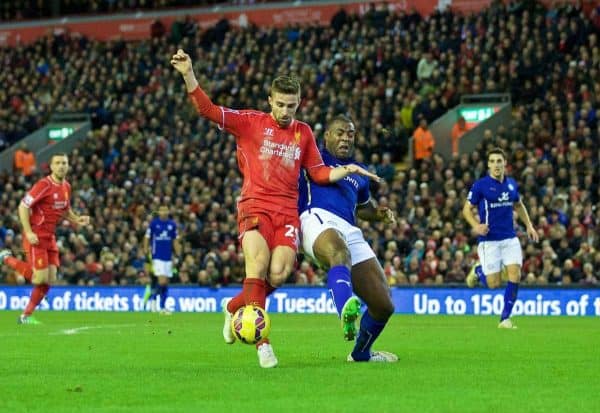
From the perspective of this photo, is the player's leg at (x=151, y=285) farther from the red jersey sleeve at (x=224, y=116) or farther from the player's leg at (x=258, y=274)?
the player's leg at (x=258, y=274)

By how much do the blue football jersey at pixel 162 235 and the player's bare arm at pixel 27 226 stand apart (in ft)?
22.0

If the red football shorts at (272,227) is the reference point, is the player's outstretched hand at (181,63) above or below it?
above

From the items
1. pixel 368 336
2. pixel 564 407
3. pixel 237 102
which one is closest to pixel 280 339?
pixel 368 336

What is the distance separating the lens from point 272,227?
10.3 metres

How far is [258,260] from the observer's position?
33.2ft

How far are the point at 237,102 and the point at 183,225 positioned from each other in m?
6.00

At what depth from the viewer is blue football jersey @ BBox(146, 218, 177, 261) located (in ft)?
85.2

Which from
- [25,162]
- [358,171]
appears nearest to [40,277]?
[358,171]

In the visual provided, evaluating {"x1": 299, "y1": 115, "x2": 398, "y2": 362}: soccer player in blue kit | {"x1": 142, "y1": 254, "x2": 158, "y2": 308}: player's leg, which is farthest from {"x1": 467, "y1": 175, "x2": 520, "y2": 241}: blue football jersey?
{"x1": 142, "y1": 254, "x2": 158, "y2": 308}: player's leg

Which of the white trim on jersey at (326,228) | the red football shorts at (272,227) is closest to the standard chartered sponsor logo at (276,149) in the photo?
the red football shorts at (272,227)

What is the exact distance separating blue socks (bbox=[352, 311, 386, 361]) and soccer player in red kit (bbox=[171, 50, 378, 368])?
945 millimetres

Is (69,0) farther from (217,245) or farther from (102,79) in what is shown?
(217,245)

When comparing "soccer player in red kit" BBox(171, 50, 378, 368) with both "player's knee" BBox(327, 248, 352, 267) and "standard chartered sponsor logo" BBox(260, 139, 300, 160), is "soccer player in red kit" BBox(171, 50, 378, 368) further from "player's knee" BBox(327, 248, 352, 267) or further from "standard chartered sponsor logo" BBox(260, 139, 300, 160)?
"player's knee" BBox(327, 248, 352, 267)

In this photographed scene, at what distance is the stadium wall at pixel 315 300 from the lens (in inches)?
963
